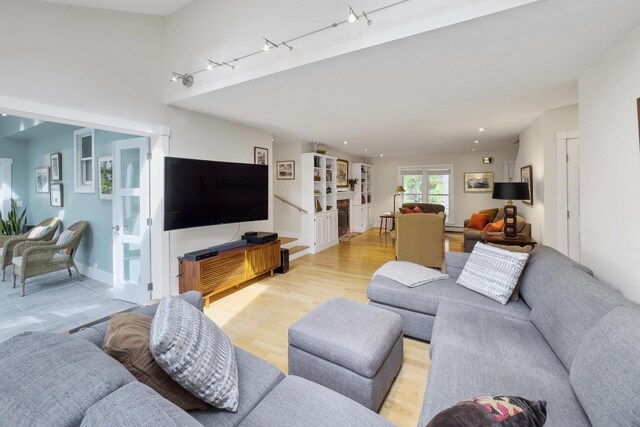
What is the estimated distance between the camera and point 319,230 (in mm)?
6148

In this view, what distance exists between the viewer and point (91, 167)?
430cm

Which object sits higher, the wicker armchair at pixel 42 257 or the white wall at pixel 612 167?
the white wall at pixel 612 167

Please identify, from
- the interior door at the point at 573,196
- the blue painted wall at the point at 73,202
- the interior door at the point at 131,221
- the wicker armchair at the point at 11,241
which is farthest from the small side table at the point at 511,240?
the wicker armchair at the point at 11,241

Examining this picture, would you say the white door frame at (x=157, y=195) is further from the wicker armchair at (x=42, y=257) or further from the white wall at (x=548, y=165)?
the white wall at (x=548, y=165)

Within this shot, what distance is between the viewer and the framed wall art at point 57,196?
15.7 ft

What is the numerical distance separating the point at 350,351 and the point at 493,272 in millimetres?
1450

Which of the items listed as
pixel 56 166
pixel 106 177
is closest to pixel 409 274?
pixel 106 177

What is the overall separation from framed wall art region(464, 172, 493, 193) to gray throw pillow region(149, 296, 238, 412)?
8.62m

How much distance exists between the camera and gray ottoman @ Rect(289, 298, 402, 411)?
1615 millimetres

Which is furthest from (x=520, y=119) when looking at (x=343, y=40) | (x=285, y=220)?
(x=285, y=220)

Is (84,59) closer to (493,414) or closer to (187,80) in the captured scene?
(187,80)

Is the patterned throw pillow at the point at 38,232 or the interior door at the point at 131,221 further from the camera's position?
→ the patterned throw pillow at the point at 38,232

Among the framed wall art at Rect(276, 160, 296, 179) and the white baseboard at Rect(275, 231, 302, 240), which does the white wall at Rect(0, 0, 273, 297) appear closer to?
the framed wall art at Rect(276, 160, 296, 179)

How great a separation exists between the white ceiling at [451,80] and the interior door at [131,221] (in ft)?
3.20
